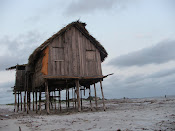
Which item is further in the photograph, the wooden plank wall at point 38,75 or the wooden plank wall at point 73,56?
the wooden plank wall at point 38,75

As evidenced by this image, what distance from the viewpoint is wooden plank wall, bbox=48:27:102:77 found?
47.2ft

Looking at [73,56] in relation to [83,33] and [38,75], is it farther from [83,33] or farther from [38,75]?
[38,75]

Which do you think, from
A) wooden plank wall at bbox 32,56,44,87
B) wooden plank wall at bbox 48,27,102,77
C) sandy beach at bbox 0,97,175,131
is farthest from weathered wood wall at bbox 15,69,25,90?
sandy beach at bbox 0,97,175,131

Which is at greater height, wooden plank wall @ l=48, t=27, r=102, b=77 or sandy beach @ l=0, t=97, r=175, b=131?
wooden plank wall @ l=48, t=27, r=102, b=77

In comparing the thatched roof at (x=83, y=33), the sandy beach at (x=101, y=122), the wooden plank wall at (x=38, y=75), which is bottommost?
the sandy beach at (x=101, y=122)

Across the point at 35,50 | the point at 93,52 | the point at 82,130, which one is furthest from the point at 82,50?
the point at 82,130

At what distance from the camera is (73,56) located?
1527 cm

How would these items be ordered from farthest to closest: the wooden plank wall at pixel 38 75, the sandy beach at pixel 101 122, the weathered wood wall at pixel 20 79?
1. the weathered wood wall at pixel 20 79
2. the wooden plank wall at pixel 38 75
3. the sandy beach at pixel 101 122

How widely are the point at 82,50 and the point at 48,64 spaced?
3.75 meters

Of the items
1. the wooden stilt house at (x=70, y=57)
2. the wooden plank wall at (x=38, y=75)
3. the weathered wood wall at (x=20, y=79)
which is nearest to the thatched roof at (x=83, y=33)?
the wooden stilt house at (x=70, y=57)

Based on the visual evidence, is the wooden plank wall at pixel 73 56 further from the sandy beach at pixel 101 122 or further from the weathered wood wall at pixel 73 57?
the sandy beach at pixel 101 122

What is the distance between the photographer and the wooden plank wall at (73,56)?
14398mm

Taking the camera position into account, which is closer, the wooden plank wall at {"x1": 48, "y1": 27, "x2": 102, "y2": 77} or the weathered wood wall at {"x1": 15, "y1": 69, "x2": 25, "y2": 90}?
the wooden plank wall at {"x1": 48, "y1": 27, "x2": 102, "y2": 77}

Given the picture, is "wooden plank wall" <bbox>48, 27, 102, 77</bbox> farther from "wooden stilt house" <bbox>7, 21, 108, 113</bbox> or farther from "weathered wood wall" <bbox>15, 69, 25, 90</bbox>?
"weathered wood wall" <bbox>15, 69, 25, 90</bbox>
